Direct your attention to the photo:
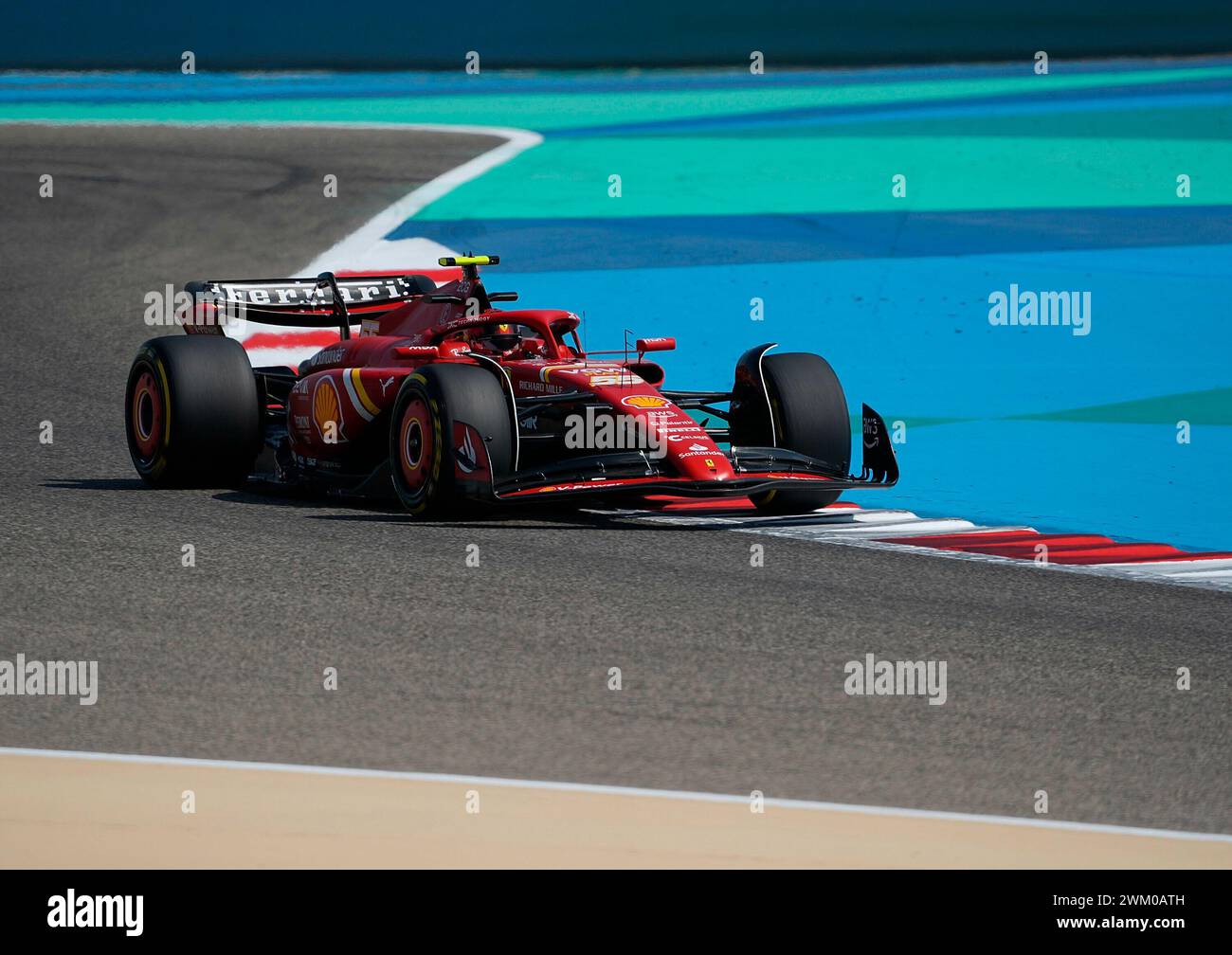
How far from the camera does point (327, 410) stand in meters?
10.3

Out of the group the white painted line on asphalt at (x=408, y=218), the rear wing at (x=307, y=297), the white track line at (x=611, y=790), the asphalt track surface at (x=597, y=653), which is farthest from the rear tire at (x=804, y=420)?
the white painted line on asphalt at (x=408, y=218)

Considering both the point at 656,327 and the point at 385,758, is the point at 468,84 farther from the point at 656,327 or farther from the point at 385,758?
the point at 385,758

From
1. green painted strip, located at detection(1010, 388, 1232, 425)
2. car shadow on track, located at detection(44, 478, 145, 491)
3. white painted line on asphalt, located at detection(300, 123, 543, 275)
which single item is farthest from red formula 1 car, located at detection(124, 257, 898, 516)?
white painted line on asphalt, located at detection(300, 123, 543, 275)

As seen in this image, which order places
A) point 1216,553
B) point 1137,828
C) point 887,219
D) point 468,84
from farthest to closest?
point 468,84, point 887,219, point 1216,553, point 1137,828

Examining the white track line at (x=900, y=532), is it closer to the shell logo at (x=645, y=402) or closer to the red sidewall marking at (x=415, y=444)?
the shell logo at (x=645, y=402)

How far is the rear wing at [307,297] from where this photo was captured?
452 inches

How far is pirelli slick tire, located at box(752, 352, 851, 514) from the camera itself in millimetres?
10008

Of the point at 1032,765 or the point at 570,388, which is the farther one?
the point at 570,388

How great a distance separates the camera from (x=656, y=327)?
15.5m

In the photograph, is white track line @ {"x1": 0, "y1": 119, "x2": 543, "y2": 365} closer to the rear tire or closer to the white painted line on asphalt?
the white painted line on asphalt

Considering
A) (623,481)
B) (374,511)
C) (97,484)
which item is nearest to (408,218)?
(97,484)

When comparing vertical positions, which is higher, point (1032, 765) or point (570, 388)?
point (570, 388)
